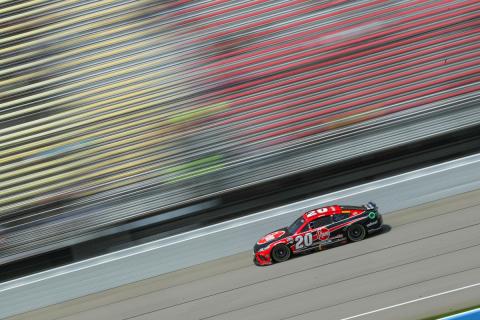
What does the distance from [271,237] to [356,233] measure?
5.21 feet

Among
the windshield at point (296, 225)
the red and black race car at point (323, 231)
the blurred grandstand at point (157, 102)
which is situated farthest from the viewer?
the blurred grandstand at point (157, 102)

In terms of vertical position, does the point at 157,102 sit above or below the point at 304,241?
above

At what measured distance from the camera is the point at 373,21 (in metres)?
16.2

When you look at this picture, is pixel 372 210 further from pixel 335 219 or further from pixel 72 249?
pixel 72 249

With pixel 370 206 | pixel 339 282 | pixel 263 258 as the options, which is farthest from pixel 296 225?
pixel 339 282

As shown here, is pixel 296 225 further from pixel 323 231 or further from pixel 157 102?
pixel 157 102

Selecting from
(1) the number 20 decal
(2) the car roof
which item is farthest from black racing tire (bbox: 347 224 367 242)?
Answer: (1) the number 20 decal

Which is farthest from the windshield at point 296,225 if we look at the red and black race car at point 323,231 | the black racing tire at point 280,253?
the black racing tire at point 280,253

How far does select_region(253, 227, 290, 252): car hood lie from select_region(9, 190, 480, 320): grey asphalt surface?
0.44 m

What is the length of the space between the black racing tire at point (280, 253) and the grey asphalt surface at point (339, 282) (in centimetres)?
14

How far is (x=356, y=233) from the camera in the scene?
1422 centimetres

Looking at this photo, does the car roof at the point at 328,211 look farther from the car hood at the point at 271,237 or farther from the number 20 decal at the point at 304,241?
the car hood at the point at 271,237

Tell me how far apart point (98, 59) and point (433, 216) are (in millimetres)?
7448

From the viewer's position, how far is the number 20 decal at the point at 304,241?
14148 mm
